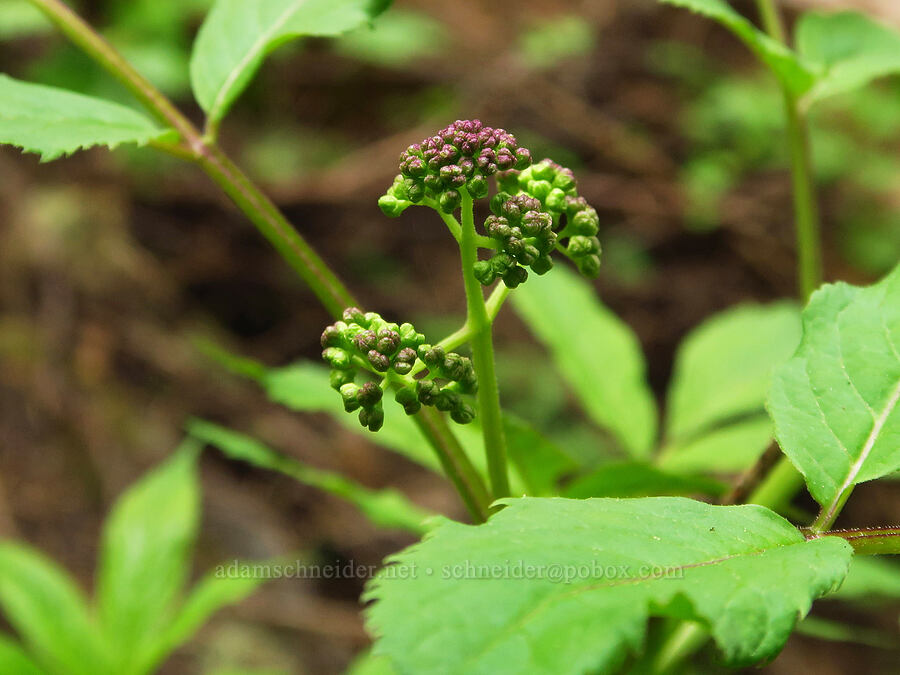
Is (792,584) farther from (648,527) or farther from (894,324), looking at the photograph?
(894,324)

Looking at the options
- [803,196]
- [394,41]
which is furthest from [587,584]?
[394,41]

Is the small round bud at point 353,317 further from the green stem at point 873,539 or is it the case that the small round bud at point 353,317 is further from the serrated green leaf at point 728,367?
the serrated green leaf at point 728,367

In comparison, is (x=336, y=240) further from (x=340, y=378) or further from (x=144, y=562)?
(x=340, y=378)

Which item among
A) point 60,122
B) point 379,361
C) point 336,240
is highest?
point 60,122

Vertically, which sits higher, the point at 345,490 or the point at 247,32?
the point at 247,32

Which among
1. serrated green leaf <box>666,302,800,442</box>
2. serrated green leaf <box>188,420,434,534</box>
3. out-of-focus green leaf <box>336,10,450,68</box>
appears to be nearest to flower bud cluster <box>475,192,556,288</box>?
serrated green leaf <box>188,420,434,534</box>

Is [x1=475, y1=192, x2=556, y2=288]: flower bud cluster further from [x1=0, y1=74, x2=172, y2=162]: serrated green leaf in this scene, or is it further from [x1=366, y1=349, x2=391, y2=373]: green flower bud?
[x1=0, y1=74, x2=172, y2=162]: serrated green leaf

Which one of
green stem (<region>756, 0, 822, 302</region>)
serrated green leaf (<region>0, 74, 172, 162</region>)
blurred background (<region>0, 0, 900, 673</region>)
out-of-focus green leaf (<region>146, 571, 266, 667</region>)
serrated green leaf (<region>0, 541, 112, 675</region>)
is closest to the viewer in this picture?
serrated green leaf (<region>0, 74, 172, 162</region>)
